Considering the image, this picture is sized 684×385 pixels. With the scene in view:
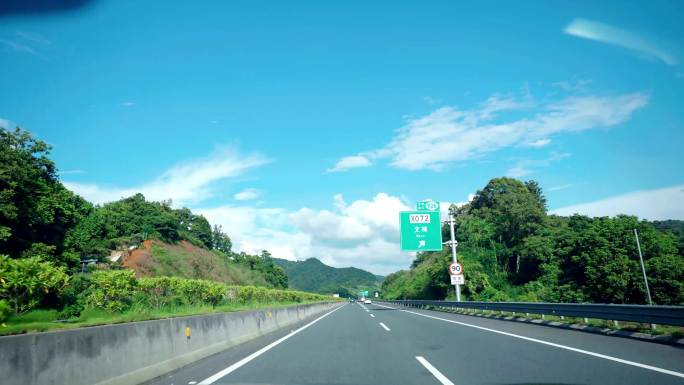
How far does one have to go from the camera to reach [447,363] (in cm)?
795

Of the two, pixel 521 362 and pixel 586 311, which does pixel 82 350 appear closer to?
pixel 521 362

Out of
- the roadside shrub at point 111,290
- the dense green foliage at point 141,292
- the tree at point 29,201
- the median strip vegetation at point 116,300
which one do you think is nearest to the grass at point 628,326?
the median strip vegetation at point 116,300

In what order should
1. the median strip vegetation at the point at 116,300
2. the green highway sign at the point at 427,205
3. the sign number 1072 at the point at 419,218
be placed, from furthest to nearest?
the green highway sign at the point at 427,205 < the sign number 1072 at the point at 419,218 < the median strip vegetation at the point at 116,300

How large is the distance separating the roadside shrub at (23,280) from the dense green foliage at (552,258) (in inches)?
1694

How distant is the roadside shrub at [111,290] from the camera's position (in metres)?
12.1

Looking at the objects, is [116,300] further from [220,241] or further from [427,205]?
[220,241]

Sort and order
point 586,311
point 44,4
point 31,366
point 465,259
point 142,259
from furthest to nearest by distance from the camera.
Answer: point 142,259 < point 465,259 < point 586,311 < point 44,4 < point 31,366

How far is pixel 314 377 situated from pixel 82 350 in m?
3.35

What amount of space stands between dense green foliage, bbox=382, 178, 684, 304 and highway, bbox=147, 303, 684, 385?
33.2m

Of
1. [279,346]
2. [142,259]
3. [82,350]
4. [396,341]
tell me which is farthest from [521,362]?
[142,259]

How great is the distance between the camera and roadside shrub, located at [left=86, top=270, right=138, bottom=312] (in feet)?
39.8

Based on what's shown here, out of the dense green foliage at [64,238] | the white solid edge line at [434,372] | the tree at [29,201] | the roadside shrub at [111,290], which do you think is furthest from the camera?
the tree at [29,201]

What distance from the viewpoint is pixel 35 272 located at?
26.5ft

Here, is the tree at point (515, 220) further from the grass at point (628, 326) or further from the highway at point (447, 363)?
the highway at point (447, 363)
